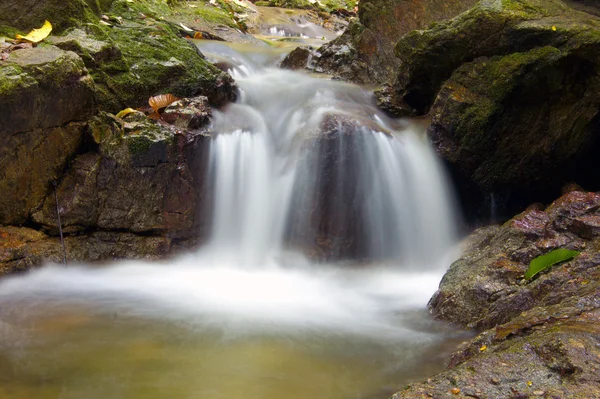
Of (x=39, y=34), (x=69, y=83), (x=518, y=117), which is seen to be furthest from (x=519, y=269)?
(x=39, y=34)

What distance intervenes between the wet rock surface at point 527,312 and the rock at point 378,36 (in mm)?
5733

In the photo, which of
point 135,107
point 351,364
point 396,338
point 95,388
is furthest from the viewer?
point 135,107

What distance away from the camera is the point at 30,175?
5.46m

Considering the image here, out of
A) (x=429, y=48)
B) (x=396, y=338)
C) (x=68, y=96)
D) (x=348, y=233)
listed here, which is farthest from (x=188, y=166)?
(x=429, y=48)

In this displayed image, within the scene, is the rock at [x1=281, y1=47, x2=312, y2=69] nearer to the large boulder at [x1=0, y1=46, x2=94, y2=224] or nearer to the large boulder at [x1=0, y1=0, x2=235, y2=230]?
the large boulder at [x1=0, y1=0, x2=235, y2=230]

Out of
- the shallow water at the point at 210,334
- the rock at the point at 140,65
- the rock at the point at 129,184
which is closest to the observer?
the shallow water at the point at 210,334

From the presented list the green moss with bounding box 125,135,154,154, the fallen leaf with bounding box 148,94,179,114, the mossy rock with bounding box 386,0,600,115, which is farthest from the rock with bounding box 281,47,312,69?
the green moss with bounding box 125,135,154,154

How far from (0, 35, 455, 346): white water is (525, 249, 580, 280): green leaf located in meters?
1.32

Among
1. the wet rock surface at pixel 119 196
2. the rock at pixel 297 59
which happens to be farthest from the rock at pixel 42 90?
the rock at pixel 297 59

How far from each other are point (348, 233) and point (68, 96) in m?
4.03

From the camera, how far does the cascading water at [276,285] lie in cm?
334

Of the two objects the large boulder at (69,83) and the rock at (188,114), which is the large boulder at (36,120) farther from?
the rock at (188,114)

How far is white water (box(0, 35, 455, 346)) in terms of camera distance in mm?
5176

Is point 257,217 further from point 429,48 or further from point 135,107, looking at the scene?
point 429,48
